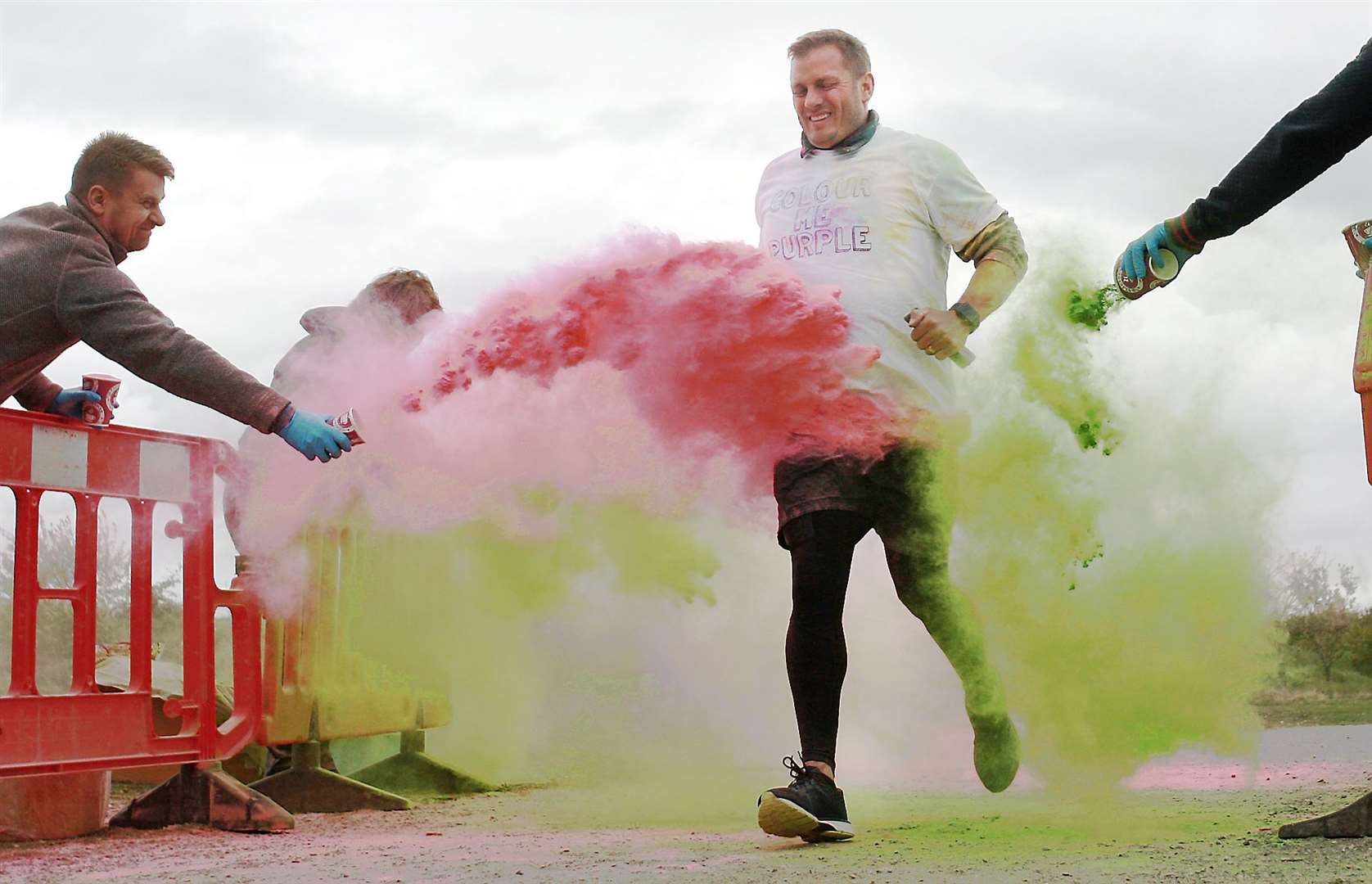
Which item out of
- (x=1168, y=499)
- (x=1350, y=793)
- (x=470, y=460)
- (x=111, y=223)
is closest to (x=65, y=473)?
(x=111, y=223)

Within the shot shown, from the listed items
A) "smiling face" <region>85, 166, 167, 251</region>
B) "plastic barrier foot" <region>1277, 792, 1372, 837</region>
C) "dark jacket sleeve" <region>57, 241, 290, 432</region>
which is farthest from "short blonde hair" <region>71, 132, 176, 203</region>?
"plastic barrier foot" <region>1277, 792, 1372, 837</region>

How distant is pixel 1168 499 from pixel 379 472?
256 cm

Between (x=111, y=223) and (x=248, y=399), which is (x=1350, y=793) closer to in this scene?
(x=248, y=399)

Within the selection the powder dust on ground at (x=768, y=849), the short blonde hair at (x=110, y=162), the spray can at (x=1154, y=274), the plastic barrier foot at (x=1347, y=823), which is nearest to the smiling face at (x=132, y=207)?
the short blonde hair at (x=110, y=162)

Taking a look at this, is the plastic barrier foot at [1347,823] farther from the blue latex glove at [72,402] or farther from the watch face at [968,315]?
the blue latex glove at [72,402]

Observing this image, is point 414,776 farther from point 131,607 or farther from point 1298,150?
point 1298,150

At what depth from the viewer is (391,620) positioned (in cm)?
538

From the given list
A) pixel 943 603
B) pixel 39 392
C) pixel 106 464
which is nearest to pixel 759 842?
pixel 943 603

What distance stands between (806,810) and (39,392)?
9.02 feet

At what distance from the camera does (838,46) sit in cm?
415

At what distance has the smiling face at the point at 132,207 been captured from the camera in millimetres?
4219

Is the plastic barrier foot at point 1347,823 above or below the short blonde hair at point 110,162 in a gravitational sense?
below

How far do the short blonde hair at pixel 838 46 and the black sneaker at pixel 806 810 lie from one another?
2.10 meters

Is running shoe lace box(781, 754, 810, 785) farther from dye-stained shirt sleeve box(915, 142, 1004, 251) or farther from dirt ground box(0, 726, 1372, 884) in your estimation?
dye-stained shirt sleeve box(915, 142, 1004, 251)
